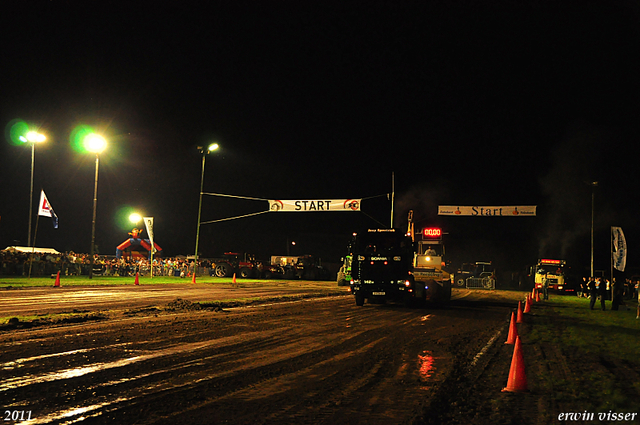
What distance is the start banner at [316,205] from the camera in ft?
139

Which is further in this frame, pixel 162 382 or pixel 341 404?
pixel 162 382

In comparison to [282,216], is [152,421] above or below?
below

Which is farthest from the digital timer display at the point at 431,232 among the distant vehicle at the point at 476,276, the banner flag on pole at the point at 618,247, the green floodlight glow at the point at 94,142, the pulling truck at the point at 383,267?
the green floodlight glow at the point at 94,142

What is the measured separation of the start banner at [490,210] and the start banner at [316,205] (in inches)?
634

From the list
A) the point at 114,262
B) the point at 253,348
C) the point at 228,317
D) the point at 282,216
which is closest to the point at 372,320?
the point at 228,317

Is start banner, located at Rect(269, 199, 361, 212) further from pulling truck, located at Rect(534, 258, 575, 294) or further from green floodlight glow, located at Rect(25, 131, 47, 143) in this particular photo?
green floodlight glow, located at Rect(25, 131, 47, 143)

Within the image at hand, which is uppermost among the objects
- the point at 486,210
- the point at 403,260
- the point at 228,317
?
the point at 486,210

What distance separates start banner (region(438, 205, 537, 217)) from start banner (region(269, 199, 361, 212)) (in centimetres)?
1611

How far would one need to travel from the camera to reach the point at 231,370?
7934 millimetres

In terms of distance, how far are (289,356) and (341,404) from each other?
3.27 meters

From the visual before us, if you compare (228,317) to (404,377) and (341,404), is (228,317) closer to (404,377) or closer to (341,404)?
(404,377)

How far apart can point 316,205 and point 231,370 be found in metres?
35.8

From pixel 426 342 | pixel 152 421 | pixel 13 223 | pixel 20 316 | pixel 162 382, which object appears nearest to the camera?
pixel 152 421

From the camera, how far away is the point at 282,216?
82688 mm
